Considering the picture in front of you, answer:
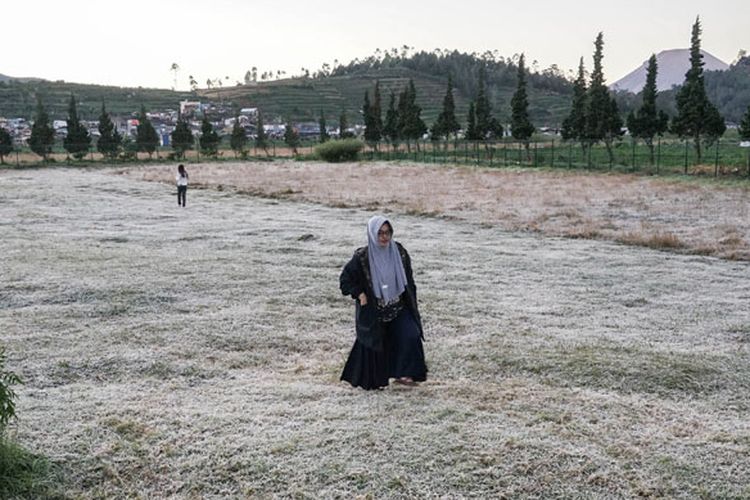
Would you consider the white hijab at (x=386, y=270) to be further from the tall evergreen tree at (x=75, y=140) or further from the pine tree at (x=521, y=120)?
the tall evergreen tree at (x=75, y=140)

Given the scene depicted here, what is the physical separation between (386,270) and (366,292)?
27cm

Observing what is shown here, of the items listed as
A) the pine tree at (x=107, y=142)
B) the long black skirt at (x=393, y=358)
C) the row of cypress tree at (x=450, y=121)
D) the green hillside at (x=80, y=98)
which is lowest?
the long black skirt at (x=393, y=358)

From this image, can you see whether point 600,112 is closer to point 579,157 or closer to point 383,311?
point 579,157

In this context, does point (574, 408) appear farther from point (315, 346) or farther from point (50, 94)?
point (50, 94)

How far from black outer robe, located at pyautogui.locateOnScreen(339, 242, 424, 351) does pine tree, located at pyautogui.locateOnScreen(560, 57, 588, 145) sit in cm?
5205

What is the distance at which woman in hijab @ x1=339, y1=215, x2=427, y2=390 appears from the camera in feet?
20.7

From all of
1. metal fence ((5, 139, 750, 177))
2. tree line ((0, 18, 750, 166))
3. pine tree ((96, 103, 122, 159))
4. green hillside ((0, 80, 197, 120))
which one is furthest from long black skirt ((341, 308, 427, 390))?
green hillside ((0, 80, 197, 120))

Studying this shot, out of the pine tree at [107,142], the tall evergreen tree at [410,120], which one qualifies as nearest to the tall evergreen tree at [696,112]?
the tall evergreen tree at [410,120]

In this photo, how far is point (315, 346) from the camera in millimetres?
8664

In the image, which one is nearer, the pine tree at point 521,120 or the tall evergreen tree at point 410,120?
the pine tree at point 521,120

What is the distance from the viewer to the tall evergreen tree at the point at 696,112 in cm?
4519

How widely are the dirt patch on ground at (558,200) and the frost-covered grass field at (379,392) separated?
354cm

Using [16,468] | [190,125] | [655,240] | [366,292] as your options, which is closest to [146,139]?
[190,125]

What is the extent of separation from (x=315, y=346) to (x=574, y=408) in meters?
3.35
